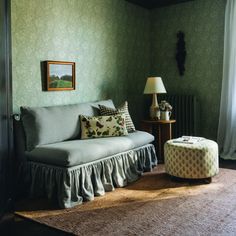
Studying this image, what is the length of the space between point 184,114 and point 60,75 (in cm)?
208

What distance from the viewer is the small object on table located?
4.44m

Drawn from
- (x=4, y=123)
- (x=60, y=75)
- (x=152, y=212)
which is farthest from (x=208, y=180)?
(x=4, y=123)

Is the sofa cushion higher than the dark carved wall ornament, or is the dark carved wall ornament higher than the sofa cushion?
the dark carved wall ornament

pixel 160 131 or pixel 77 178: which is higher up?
pixel 160 131

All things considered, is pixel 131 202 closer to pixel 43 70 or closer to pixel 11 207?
pixel 11 207

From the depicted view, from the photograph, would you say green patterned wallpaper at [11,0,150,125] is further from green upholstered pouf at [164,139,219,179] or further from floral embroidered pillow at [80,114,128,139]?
green upholstered pouf at [164,139,219,179]

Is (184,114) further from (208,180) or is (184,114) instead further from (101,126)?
(101,126)

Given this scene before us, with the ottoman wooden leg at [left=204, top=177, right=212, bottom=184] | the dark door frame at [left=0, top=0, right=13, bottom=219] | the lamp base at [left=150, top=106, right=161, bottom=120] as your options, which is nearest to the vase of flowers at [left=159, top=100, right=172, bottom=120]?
the lamp base at [left=150, top=106, right=161, bottom=120]

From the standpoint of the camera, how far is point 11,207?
289 cm

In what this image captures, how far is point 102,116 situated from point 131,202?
1.17m

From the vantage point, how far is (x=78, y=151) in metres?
2.98

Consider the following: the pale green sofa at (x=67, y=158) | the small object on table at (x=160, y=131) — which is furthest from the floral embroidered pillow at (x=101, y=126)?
the small object on table at (x=160, y=131)

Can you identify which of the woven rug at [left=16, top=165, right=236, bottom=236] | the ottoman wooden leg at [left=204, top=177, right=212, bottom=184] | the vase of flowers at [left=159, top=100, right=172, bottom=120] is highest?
the vase of flowers at [left=159, top=100, right=172, bottom=120]

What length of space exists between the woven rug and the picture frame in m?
1.39
